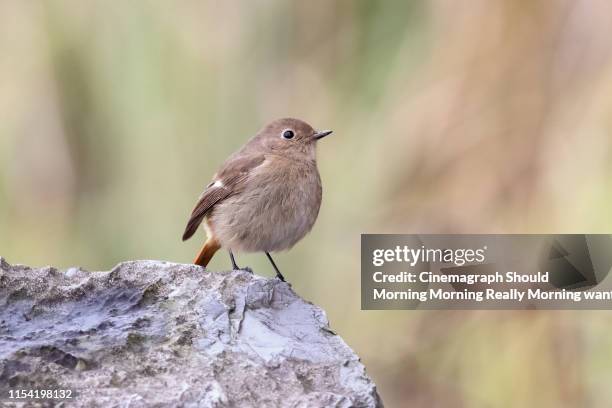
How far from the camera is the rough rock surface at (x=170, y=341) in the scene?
2.17m

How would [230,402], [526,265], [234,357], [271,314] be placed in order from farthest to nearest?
[526,265], [271,314], [234,357], [230,402]

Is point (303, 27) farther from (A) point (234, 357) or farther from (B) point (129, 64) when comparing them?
(A) point (234, 357)

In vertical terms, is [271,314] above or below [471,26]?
below

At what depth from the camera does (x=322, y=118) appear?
4.00 meters

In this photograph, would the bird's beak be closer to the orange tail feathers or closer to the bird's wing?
the bird's wing

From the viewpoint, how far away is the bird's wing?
144 inches

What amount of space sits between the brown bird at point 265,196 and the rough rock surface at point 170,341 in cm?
76

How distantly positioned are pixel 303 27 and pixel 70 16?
854 mm

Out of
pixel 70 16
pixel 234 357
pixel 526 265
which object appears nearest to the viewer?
pixel 234 357

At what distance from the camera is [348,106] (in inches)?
156

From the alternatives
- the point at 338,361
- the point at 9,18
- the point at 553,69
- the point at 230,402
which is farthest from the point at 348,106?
the point at 230,402

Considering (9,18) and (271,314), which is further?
(9,18)

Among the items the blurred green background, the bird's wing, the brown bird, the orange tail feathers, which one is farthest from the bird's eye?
the orange tail feathers
